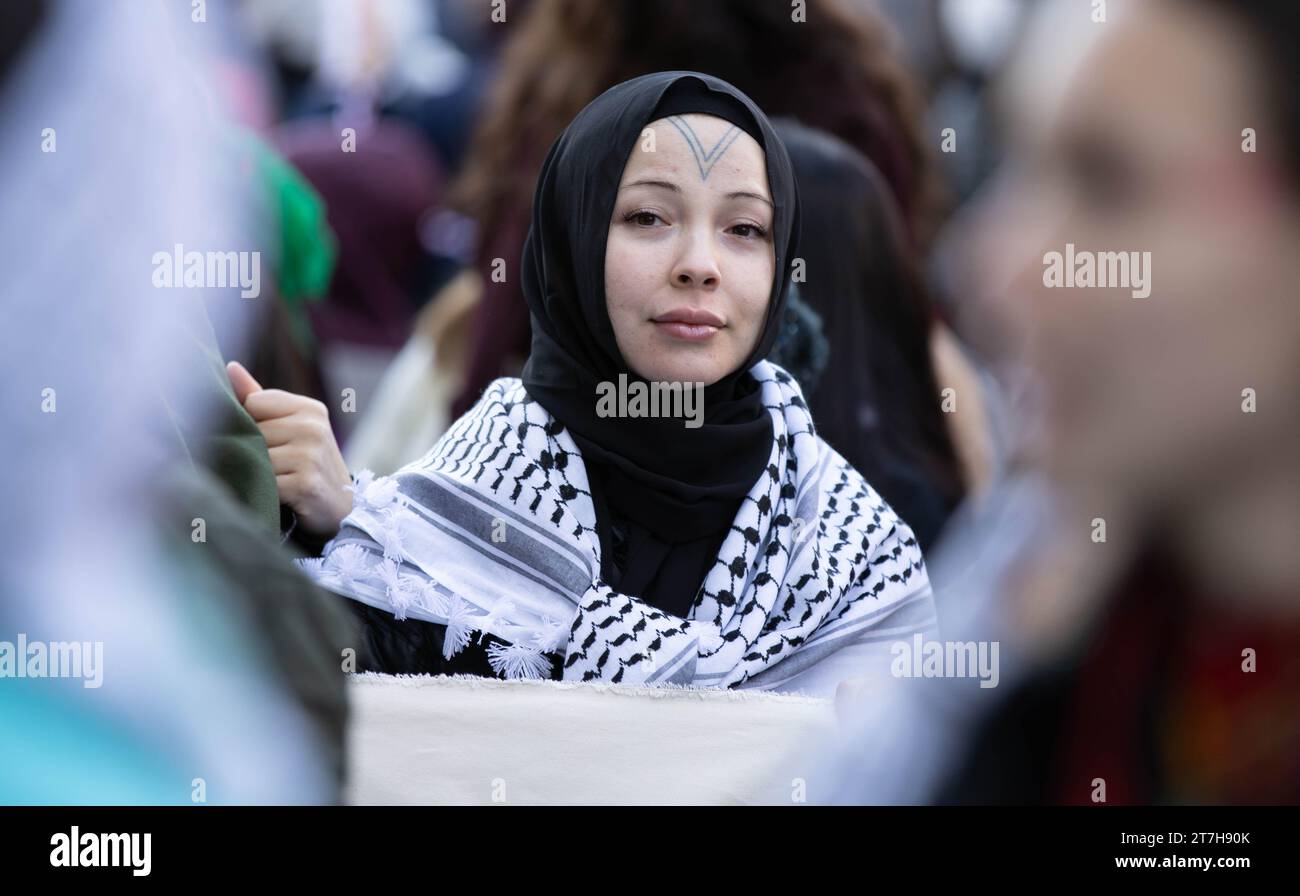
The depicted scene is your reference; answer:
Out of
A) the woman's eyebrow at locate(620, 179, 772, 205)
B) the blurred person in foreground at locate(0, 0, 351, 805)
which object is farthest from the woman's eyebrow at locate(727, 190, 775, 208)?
the blurred person in foreground at locate(0, 0, 351, 805)

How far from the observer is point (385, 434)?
12.9 ft

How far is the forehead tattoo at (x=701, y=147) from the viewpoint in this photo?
2.33 meters

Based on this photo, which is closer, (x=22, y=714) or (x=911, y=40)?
(x=22, y=714)

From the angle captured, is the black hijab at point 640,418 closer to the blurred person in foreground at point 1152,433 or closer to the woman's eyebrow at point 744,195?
the woman's eyebrow at point 744,195

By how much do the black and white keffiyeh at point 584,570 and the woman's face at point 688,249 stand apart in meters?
0.21

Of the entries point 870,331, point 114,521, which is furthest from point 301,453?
point 870,331

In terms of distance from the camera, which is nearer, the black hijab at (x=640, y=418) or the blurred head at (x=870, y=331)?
the black hijab at (x=640, y=418)

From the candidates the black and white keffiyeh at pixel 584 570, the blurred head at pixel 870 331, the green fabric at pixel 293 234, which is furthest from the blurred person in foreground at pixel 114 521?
the green fabric at pixel 293 234

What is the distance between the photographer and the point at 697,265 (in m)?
2.30

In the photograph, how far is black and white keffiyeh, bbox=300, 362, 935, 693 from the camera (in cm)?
230

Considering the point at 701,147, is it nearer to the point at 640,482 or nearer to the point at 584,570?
the point at 640,482
